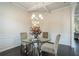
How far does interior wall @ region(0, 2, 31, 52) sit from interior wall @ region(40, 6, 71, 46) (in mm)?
442

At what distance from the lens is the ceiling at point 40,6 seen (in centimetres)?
195

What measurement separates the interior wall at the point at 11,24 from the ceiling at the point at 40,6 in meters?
0.13

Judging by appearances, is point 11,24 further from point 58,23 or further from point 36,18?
point 58,23

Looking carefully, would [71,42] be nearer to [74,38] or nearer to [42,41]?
[74,38]

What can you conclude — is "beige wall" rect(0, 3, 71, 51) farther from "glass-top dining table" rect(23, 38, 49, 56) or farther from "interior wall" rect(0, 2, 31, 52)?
"glass-top dining table" rect(23, 38, 49, 56)

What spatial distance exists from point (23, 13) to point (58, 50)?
1.33m

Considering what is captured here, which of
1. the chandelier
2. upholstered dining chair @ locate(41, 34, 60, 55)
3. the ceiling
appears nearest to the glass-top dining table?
upholstered dining chair @ locate(41, 34, 60, 55)

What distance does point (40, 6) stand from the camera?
2043 mm

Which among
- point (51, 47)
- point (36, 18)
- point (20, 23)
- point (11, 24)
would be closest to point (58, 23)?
point (36, 18)

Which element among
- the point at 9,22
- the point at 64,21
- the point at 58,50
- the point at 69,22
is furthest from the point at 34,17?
the point at 58,50

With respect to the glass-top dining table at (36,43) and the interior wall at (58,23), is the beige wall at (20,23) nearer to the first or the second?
the interior wall at (58,23)

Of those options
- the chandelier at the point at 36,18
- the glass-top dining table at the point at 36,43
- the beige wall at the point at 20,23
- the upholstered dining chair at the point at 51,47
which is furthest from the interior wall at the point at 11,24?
the upholstered dining chair at the point at 51,47

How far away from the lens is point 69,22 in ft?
7.55

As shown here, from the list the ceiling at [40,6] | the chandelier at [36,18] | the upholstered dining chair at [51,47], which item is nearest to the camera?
the ceiling at [40,6]
